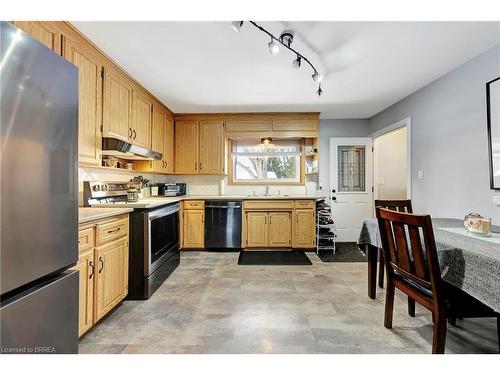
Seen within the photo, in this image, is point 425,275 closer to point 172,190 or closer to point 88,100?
point 88,100

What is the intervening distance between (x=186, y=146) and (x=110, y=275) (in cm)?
274

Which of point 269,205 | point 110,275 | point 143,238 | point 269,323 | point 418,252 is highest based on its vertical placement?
point 269,205

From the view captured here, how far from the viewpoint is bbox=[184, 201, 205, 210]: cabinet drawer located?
4.05m

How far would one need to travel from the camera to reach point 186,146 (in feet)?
14.1

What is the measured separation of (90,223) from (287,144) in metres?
3.66

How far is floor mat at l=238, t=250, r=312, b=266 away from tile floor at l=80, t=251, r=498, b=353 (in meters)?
0.56

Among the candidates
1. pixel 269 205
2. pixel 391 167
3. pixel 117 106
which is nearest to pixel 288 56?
pixel 117 106

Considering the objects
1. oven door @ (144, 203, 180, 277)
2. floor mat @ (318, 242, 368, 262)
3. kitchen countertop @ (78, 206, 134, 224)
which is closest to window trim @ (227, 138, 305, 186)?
floor mat @ (318, 242, 368, 262)

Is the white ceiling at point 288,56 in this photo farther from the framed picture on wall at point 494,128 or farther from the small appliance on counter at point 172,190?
the small appliance on counter at point 172,190

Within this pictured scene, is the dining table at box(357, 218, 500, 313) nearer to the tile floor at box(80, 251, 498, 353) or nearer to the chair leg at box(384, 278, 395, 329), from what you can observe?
→ the chair leg at box(384, 278, 395, 329)

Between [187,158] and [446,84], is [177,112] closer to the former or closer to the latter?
[187,158]

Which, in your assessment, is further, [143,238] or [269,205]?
[269,205]
